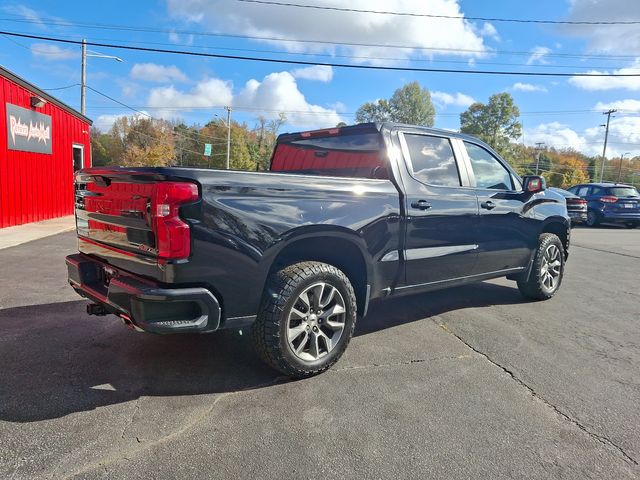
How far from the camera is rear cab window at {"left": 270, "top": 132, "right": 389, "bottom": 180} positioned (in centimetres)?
398

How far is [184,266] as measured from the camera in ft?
8.73

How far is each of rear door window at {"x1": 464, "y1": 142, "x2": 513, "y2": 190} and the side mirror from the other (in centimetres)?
18

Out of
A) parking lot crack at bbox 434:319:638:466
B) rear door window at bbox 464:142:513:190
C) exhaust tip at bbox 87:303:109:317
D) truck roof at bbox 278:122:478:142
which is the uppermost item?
truck roof at bbox 278:122:478:142

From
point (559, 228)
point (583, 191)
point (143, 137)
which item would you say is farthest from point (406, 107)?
point (559, 228)

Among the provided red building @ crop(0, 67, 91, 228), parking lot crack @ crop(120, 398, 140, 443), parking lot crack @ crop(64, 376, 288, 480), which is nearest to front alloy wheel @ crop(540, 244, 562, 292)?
parking lot crack @ crop(64, 376, 288, 480)

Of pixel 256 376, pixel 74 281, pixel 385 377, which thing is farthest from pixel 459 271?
pixel 74 281

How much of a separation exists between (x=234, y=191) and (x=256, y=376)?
1.37m

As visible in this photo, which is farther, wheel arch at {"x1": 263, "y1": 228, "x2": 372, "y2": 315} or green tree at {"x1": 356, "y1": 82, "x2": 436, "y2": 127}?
green tree at {"x1": 356, "y1": 82, "x2": 436, "y2": 127}

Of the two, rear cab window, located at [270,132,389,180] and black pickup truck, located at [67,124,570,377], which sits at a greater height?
rear cab window, located at [270,132,389,180]

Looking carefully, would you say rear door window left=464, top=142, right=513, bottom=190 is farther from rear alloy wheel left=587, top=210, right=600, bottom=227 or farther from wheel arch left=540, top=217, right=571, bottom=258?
rear alloy wheel left=587, top=210, right=600, bottom=227

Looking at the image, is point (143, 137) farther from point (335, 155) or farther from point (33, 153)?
point (335, 155)

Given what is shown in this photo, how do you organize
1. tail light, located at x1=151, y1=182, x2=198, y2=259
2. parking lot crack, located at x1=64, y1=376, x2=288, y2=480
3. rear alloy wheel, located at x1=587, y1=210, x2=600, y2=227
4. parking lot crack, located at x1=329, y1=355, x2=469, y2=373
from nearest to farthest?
parking lot crack, located at x1=64, y1=376, x2=288, y2=480 → tail light, located at x1=151, y1=182, x2=198, y2=259 → parking lot crack, located at x1=329, y1=355, x2=469, y2=373 → rear alloy wheel, located at x1=587, y1=210, x2=600, y2=227

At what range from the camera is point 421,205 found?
12.8 ft

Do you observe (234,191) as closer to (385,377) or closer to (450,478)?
(385,377)
